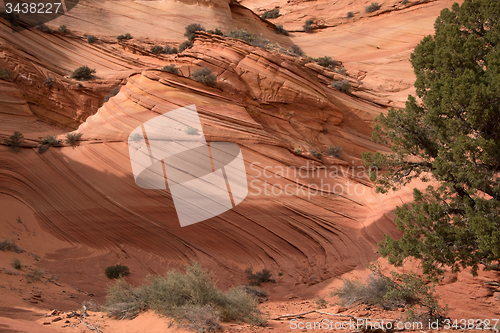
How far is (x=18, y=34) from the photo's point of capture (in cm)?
1902

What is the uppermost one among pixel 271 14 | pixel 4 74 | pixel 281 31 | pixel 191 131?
pixel 271 14

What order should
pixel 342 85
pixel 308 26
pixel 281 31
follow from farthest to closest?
pixel 308 26
pixel 281 31
pixel 342 85

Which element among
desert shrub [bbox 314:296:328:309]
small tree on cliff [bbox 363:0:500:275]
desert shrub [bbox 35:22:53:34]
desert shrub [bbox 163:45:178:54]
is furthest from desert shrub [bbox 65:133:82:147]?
small tree on cliff [bbox 363:0:500:275]

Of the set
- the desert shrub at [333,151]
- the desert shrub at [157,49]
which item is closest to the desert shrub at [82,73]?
the desert shrub at [157,49]

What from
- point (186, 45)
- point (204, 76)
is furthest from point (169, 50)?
point (204, 76)

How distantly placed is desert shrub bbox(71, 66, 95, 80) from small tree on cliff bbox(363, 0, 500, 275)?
15493mm

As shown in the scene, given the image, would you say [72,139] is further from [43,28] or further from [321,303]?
[321,303]

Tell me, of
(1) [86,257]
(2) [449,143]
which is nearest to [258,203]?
(1) [86,257]

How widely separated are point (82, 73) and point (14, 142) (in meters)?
5.93

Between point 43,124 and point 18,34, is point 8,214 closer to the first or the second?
point 43,124

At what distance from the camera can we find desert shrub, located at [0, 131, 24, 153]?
1391cm

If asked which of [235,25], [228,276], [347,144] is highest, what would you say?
[235,25]

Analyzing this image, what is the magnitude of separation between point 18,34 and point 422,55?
19.7m

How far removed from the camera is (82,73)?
18500 millimetres
